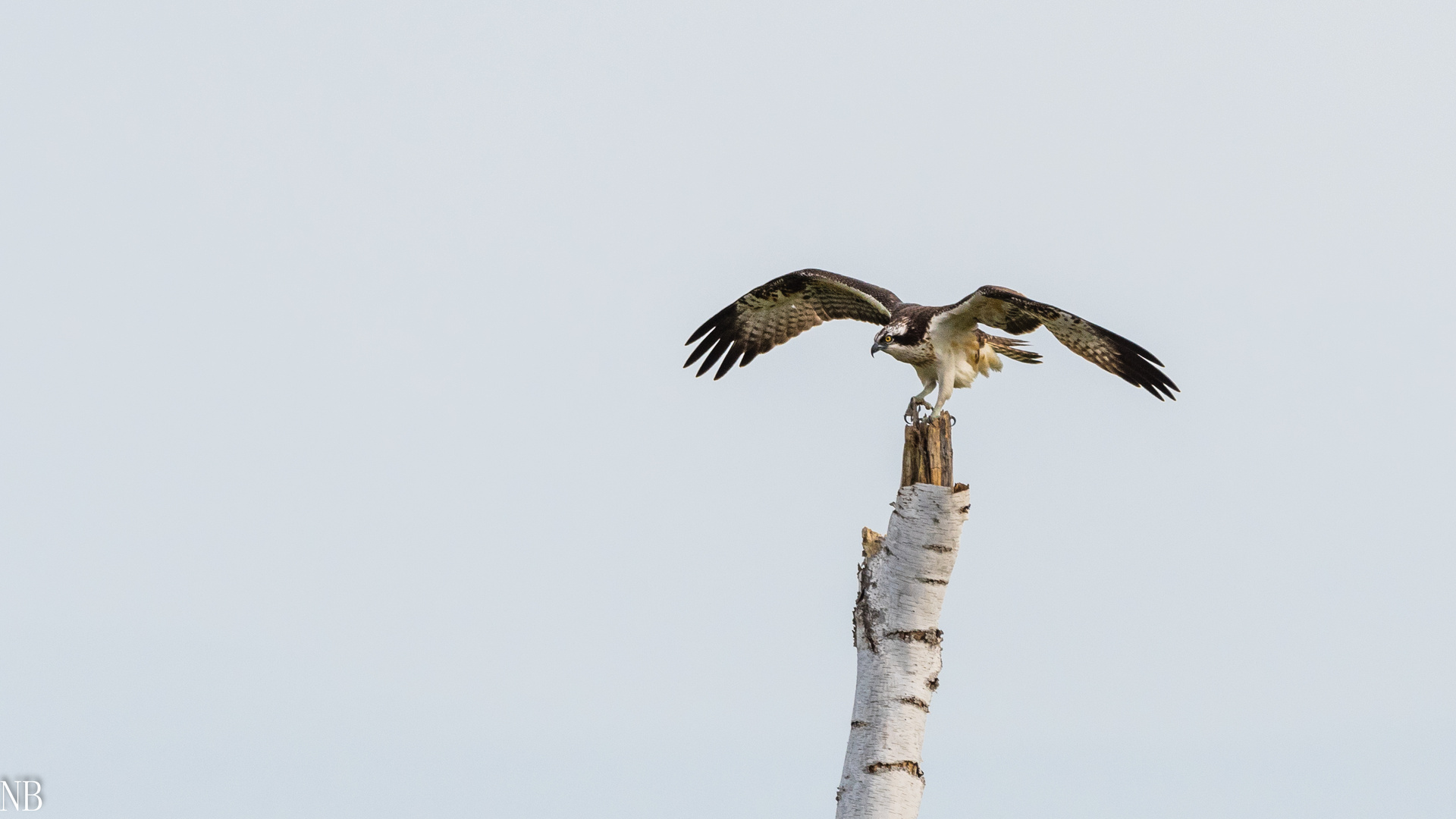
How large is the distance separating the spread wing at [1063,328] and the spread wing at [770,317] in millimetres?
1991

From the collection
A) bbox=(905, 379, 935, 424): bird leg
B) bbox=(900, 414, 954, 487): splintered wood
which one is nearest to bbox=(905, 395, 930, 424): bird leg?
bbox=(905, 379, 935, 424): bird leg

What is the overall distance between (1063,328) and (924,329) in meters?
1.00

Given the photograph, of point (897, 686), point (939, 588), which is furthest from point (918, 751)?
point (939, 588)

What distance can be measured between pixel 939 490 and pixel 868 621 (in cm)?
75

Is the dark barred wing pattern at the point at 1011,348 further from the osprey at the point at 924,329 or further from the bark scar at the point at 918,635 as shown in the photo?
the bark scar at the point at 918,635

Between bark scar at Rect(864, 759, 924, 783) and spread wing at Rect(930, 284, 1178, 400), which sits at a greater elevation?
spread wing at Rect(930, 284, 1178, 400)

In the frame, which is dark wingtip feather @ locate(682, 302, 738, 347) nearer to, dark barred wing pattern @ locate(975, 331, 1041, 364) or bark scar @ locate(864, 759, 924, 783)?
dark barred wing pattern @ locate(975, 331, 1041, 364)

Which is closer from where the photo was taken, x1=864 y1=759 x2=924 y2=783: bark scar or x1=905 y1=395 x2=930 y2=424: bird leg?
x1=864 y1=759 x2=924 y2=783: bark scar

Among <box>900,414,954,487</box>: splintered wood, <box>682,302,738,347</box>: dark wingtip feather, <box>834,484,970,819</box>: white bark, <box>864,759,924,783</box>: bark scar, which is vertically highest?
<box>682,302,738,347</box>: dark wingtip feather

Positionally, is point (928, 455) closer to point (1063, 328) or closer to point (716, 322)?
point (1063, 328)

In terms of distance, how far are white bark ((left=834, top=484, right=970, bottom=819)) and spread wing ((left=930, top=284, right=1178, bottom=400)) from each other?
2682 mm

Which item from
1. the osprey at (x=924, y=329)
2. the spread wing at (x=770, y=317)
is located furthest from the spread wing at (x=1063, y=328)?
the spread wing at (x=770, y=317)

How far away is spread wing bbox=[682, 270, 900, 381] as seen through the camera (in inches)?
454

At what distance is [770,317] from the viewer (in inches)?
469
